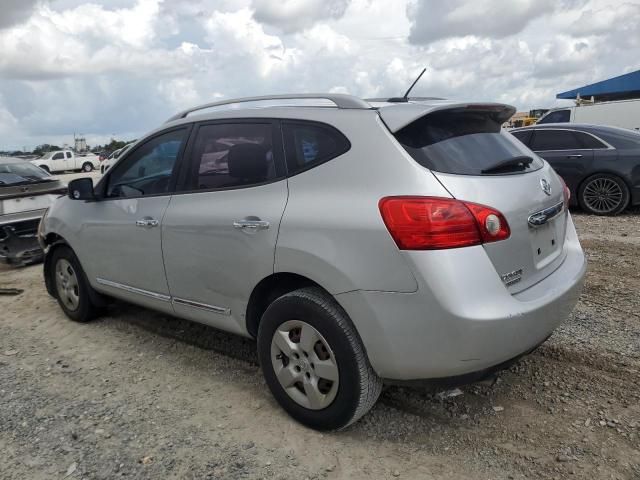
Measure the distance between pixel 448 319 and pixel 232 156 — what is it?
5.49 ft

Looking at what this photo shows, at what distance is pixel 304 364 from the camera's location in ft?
9.44

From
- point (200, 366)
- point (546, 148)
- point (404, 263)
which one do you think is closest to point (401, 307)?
point (404, 263)

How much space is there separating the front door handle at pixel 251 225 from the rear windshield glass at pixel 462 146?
0.85 m

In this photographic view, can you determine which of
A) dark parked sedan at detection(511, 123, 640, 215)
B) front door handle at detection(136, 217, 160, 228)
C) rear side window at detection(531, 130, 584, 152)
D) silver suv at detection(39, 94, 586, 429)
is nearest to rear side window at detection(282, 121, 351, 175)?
silver suv at detection(39, 94, 586, 429)

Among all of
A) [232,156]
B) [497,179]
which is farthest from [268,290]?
[497,179]

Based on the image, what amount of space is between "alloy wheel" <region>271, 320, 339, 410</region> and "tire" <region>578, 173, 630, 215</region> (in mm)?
7537

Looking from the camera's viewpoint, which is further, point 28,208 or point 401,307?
point 28,208

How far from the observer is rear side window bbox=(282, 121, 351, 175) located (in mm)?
2822

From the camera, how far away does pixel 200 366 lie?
12.6ft

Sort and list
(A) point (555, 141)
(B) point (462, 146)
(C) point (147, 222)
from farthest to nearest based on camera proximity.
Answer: (A) point (555, 141) < (C) point (147, 222) < (B) point (462, 146)

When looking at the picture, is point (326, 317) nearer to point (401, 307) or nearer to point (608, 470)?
point (401, 307)

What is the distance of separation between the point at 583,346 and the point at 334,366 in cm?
204

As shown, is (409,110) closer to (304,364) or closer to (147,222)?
(304,364)

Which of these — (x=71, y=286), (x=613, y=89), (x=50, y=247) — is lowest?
(x=71, y=286)
